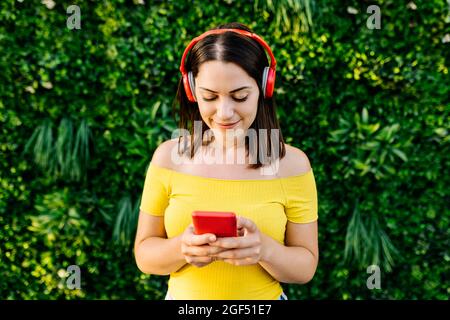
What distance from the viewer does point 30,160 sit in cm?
319

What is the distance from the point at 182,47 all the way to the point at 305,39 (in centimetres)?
78

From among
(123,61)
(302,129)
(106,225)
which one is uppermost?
(123,61)

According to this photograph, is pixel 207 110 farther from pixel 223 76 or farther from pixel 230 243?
pixel 230 243

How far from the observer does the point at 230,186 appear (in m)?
1.68

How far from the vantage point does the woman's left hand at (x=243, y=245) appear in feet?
4.79

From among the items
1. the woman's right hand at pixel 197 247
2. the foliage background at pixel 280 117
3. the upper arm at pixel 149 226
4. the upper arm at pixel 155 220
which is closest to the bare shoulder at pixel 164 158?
the upper arm at pixel 155 220

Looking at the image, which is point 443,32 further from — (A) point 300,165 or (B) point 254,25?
(A) point 300,165

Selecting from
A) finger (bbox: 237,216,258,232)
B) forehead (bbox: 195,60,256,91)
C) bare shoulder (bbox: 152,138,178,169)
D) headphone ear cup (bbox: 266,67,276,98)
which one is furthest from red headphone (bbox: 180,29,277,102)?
finger (bbox: 237,216,258,232)

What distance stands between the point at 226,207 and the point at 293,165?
12.2 inches

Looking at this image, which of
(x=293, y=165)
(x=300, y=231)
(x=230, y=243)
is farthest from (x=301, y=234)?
(x=230, y=243)

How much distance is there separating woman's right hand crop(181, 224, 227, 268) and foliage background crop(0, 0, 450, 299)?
1611 mm

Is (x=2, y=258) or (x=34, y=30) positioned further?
(x=2, y=258)

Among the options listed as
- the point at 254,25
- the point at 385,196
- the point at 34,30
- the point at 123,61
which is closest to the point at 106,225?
the point at 123,61

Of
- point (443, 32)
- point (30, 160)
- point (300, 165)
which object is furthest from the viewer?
point (30, 160)
